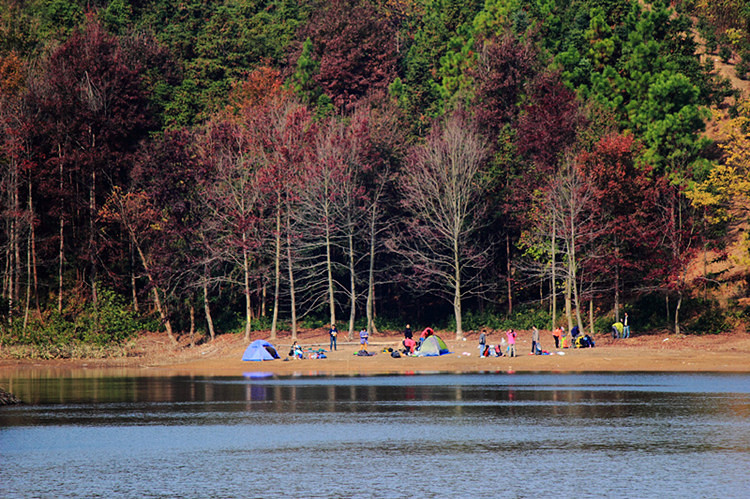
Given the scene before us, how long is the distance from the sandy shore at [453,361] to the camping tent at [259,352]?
1.08 m

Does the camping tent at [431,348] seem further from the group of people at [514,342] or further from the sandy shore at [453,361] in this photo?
the sandy shore at [453,361]

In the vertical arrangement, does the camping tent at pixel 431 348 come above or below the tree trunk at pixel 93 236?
below

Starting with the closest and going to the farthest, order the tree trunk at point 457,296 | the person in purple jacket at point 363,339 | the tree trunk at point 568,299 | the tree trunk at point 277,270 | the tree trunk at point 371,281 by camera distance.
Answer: the person in purple jacket at point 363,339, the tree trunk at point 568,299, the tree trunk at point 457,296, the tree trunk at point 277,270, the tree trunk at point 371,281

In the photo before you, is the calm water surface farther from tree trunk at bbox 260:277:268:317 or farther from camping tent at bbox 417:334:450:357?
tree trunk at bbox 260:277:268:317

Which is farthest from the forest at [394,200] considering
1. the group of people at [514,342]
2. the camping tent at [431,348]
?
the camping tent at [431,348]

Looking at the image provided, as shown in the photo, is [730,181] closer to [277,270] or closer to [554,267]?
[554,267]

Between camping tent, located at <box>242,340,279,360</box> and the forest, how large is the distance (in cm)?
592

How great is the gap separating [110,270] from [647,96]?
156 feet

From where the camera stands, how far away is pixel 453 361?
62.5 metres

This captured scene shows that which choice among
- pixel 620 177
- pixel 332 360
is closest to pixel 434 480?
pixel 332 360

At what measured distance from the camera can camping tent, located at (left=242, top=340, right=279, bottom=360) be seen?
66562mm

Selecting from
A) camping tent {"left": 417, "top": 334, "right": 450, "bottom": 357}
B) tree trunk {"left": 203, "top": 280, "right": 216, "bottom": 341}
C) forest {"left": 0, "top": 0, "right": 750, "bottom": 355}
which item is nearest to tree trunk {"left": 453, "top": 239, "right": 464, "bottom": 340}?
forest {"left": 0, "top": 0, "right": 750, "bottom": 355}

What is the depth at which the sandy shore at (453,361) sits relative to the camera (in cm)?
5731

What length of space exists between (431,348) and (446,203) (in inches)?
529
